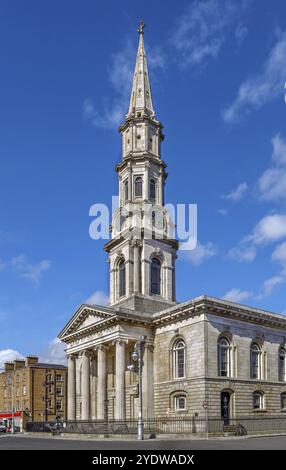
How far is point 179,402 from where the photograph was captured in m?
46.6

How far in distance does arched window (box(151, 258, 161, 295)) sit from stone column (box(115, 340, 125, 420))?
9191 millimetres

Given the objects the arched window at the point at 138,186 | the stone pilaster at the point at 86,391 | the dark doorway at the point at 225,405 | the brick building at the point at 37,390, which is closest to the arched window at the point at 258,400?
the dark doorway at the point at 225,405

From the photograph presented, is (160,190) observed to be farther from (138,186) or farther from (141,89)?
(141,89)

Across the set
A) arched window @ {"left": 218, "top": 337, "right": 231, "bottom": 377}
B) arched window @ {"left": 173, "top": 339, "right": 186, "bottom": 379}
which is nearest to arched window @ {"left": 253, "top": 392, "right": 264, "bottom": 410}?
arched window @ {"left": 218, "top": 337, "right": 231, "bottom": 377}

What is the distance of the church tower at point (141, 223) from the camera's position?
55812mm

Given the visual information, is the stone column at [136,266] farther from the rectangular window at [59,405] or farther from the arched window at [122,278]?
the rectangular window at [59,405]

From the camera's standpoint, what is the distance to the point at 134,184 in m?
59.2

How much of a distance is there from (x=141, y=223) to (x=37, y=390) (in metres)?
41.7

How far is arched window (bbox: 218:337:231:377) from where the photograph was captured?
150 feet

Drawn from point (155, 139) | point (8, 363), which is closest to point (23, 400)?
point (8, 363)

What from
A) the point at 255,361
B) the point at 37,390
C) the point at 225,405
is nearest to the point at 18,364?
the point at 37,390

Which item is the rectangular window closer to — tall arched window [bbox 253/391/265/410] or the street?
tall arched window [bbox 253/391/265/410]

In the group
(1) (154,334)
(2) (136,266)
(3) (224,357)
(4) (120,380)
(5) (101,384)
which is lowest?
(5) (101,384)

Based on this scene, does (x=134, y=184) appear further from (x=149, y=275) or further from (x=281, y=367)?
(x=281, y=367)
